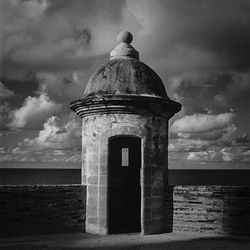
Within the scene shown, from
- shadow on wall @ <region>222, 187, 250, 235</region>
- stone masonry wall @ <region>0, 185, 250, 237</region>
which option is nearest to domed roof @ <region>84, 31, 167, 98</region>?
stone masonry wall @ <region>0, 185, 250, 237</region>

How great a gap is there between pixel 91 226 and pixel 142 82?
3399 millimetres

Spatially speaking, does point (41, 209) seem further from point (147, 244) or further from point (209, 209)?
point (209, 209)

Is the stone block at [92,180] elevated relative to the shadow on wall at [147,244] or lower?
elevated

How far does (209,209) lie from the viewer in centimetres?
863

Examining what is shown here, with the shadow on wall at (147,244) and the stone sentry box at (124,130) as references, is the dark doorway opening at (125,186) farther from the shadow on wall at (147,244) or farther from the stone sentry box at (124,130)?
the shadow on wall at (147,244)

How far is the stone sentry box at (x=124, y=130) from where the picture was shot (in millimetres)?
8453

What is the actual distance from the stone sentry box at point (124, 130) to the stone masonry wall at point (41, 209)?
Answer: 0.95ft

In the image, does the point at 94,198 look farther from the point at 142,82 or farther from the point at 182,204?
the point at 142,82

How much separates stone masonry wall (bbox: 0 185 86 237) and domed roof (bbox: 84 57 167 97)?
2299mm

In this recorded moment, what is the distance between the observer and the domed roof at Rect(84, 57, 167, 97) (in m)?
8.64

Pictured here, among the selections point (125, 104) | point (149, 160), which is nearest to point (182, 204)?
point (149, 160)

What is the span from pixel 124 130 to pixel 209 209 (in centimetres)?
259

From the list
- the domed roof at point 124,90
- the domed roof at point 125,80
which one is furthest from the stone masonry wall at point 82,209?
the domed roof at point 125,80

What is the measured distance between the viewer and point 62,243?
7.66 metres
